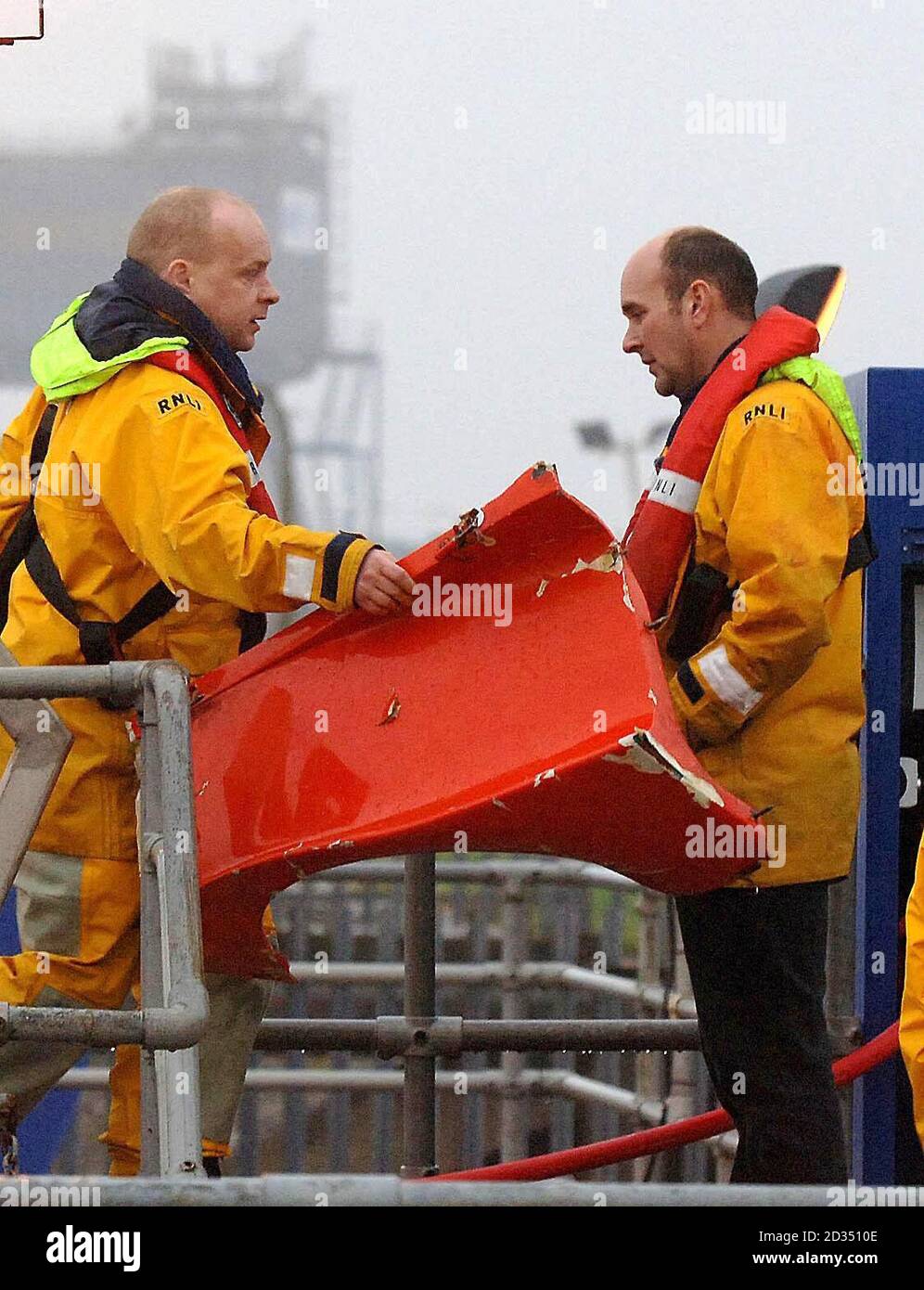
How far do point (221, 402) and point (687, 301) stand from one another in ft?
2.69

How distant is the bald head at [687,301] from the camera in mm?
3252

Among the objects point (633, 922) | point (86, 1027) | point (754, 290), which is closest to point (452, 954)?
point (633, 922)

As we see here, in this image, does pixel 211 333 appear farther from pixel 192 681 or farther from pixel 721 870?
pixel 721 870

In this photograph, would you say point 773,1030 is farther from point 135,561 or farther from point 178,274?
point 178,274

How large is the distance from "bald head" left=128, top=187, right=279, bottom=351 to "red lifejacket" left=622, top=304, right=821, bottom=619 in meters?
0.72

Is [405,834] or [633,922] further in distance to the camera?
[633,922]

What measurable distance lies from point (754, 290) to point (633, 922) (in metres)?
3.11

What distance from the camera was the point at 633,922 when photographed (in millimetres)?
6039

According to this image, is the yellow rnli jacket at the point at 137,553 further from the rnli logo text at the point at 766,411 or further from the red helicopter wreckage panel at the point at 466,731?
the rnli logo text at the point at 766,411

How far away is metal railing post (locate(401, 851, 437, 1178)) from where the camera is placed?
3895mm

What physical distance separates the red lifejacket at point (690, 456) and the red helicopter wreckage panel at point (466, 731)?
34 centimetres

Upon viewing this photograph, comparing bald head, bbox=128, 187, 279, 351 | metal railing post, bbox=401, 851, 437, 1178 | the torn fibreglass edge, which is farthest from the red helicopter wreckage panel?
metal railing post, bbox=401, 851, 437, 1178
